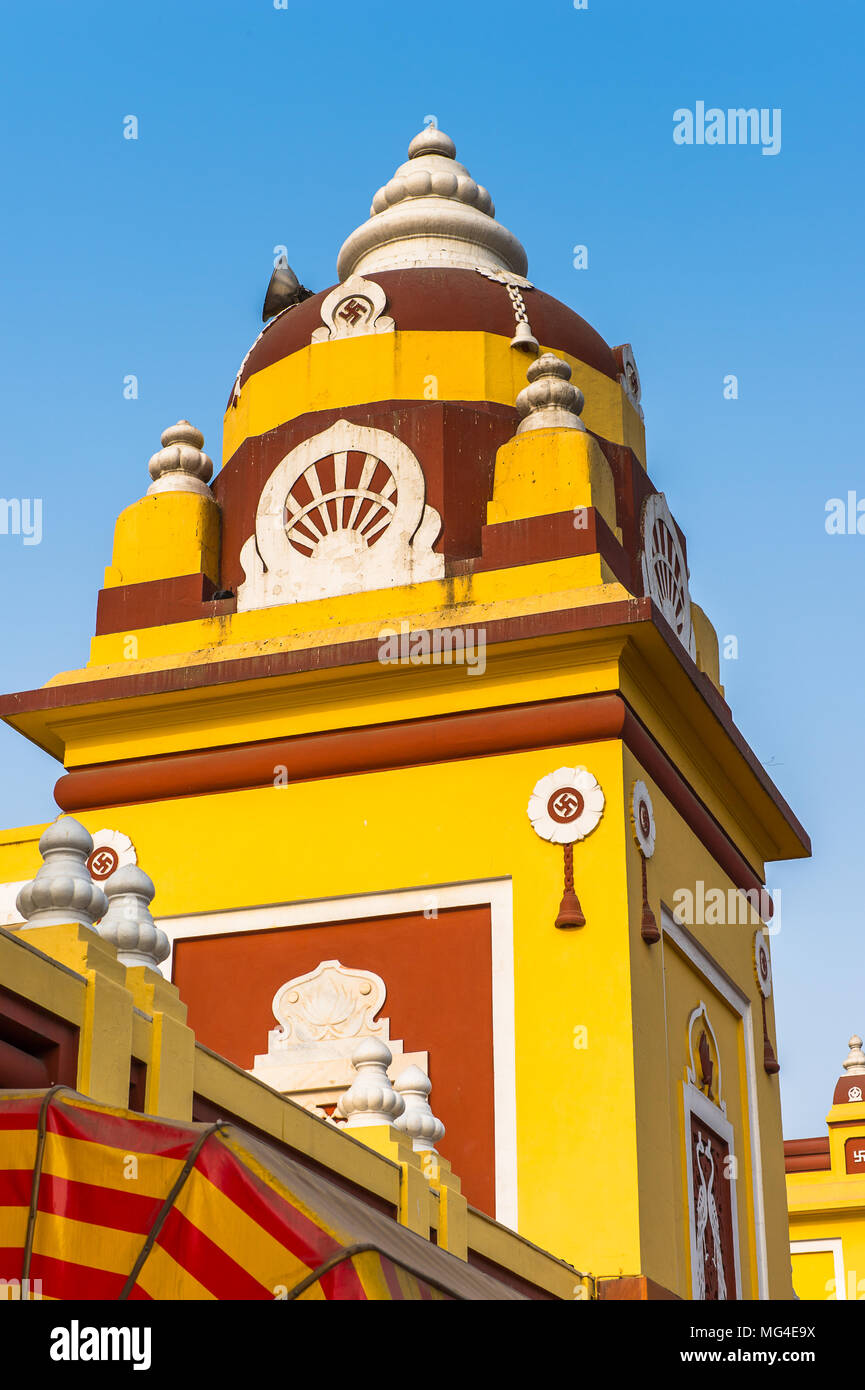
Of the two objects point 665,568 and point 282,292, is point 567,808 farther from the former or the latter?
point 282,292

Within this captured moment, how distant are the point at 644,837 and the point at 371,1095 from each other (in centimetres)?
355

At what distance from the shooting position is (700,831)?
1468 centimetres

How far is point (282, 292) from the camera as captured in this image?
17.8 metres

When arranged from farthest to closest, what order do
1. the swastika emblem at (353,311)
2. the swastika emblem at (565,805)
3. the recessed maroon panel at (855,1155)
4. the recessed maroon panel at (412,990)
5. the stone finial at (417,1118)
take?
the recessed maroon panel at (855,1155), the swastika emblem at (353,311), the swastika emblem at (565,805), the recessed maroon panel at (412,990), the stone finial at (417,1118)

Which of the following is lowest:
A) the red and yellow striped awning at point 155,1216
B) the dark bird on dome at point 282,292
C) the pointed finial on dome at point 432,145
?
the red and yellow striped awning at point 155,1216

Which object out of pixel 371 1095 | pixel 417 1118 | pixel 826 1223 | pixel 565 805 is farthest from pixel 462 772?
pixel 826 1223

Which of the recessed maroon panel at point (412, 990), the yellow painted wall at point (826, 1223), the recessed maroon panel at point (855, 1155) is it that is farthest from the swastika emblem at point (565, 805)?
the recessed maroon panel at point (855, 1155)

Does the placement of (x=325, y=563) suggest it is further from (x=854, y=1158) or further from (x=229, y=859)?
(x=854, y=1158)

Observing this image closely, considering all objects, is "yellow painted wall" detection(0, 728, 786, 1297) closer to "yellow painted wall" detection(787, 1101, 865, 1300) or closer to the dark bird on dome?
the dark bird on dome

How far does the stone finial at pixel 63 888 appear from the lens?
7836mm

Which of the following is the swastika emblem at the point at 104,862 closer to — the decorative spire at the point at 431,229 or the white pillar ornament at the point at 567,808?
the white pillar ornament at the point at 567,808

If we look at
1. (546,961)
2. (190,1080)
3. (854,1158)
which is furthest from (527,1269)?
(854,1158)

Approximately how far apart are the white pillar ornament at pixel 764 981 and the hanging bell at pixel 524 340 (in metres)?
4.93

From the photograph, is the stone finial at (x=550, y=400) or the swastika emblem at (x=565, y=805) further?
the stone finial at (x=550, y=400)
